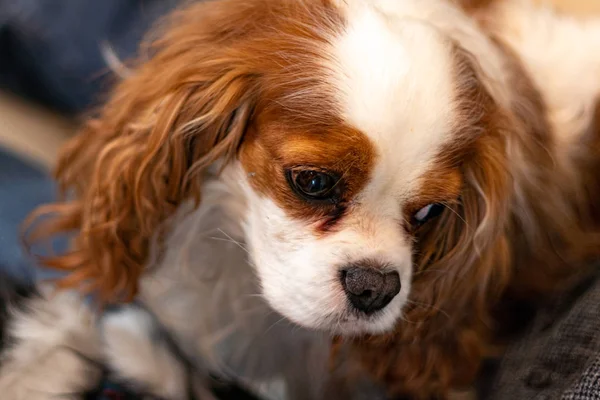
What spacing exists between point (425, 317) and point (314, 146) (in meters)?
0.32

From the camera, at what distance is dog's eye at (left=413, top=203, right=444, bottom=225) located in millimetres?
909

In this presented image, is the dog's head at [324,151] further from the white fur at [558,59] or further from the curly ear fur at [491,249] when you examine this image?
the white fur at [558,59]

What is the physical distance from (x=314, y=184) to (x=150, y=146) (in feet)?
0.74

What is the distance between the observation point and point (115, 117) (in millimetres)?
992

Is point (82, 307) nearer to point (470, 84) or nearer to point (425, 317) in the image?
point (425, 317)

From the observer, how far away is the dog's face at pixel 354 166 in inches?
32.5

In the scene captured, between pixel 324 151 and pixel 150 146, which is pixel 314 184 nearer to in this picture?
pixel 324 151

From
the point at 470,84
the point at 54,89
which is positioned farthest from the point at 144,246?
the point at 54,89

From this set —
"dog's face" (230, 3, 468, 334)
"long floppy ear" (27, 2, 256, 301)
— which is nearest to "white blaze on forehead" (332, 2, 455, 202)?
"dog's face" (230, 3, 468, 334)

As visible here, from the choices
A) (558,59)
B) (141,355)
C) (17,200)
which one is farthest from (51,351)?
(558,59)

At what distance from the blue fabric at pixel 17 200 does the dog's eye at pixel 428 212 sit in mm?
591

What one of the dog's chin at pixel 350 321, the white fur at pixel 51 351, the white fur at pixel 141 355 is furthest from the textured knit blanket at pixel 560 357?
the white fur at pixel 51 351

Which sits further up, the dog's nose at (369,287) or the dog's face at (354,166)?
the dog's face at (354,166)

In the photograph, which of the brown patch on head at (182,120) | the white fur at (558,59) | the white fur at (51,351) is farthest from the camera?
the white fur at (558,59)
